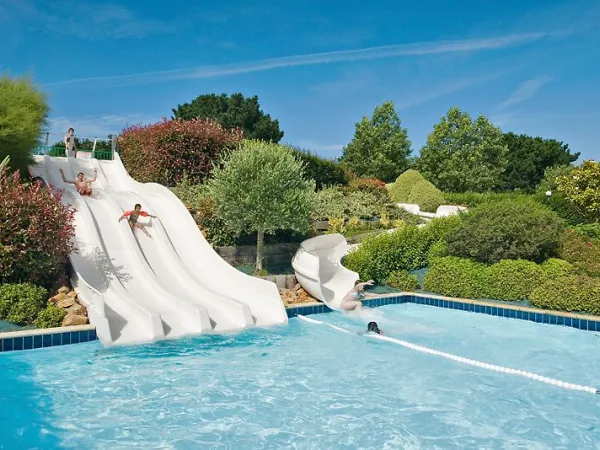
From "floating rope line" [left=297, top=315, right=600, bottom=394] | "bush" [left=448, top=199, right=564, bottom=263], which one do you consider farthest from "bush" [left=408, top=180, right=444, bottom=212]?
"floating rope line" [left=297, top=315, right=600, bottom=394]

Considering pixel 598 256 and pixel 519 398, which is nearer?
pixel 519 398

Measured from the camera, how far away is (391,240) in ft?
49.7

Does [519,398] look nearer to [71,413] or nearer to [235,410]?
[235,410]

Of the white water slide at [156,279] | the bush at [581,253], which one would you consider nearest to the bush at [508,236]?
the bush at [581,253]

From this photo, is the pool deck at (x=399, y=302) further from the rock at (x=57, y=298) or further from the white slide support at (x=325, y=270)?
the rock at (x=57, y=298)

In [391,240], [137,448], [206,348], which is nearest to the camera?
[137,448]

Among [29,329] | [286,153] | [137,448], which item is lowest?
[137,448]

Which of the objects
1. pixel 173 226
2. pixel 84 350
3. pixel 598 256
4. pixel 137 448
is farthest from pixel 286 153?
pixel 137 448

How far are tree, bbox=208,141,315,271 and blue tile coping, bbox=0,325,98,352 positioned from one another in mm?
5108

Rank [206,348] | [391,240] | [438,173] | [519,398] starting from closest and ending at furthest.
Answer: [519,398] < [206,348] < [391,240] < [438,173]

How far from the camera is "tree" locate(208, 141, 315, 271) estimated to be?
44.2 feet

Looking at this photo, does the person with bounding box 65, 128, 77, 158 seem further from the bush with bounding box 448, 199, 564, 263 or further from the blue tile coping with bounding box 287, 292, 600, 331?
the bush with bounding box 448, 199, 564, 263

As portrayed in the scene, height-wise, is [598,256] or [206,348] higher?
[598,256]

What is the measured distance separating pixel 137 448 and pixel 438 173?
138 ft
